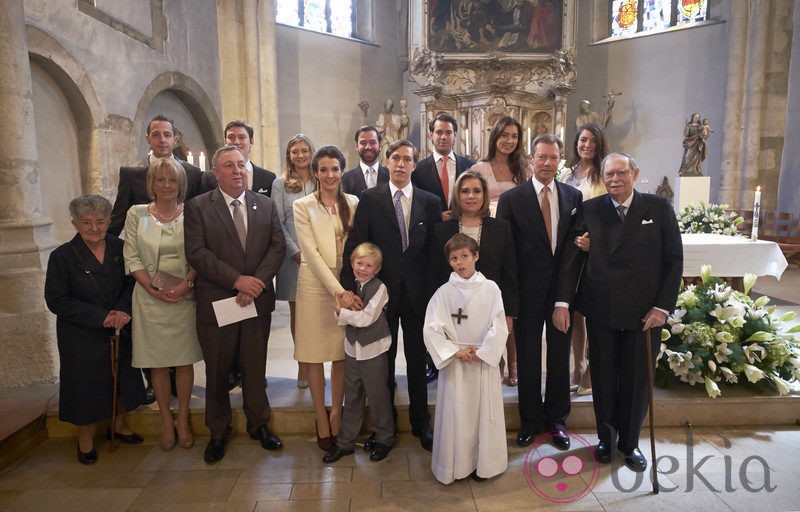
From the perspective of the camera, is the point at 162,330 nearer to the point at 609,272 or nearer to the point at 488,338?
the point at 488,338

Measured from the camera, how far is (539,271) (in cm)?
289

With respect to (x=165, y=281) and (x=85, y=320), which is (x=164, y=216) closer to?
(x=165, y=281)

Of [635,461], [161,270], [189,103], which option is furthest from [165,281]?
[189,103]

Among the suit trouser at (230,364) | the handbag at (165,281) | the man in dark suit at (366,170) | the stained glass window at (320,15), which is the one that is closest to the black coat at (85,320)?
the handbag at (165,281)

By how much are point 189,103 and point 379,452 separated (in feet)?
24.4

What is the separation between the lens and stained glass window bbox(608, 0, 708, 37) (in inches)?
469

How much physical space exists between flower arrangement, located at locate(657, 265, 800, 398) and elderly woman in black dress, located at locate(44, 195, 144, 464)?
3.43 meters

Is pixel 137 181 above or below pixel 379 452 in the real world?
above

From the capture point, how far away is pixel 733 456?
9.50ft

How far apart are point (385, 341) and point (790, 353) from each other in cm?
271

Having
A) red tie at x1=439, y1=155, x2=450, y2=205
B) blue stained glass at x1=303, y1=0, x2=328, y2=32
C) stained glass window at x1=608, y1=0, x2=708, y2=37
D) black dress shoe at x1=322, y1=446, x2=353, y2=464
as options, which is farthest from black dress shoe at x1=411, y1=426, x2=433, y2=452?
stained glass window at x1=608, y1=0, x2=708, y2=37

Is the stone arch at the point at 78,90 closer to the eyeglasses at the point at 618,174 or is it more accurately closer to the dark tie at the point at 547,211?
the dark tie at the point at 547,211

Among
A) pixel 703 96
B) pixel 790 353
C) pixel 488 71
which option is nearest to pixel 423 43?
pixel 488 71

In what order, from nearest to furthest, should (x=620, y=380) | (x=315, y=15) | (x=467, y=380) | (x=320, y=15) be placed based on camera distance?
(x=467, y=380) → (x=620, y=380) → (x=315, y=15) → (x=320, y=15)
